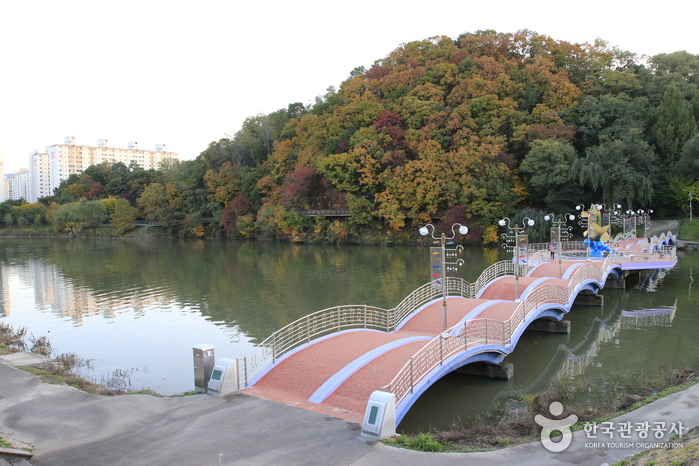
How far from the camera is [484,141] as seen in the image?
44531mm

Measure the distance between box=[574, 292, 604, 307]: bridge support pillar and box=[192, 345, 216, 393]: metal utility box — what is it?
1754 centimetres

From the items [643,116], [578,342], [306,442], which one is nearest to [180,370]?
[306,442]

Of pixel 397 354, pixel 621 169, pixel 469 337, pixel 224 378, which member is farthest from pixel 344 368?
pixel 621 169

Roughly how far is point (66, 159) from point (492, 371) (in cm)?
17737

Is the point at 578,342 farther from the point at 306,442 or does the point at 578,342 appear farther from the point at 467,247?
the point at 467,247

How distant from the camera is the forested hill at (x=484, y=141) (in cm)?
4262

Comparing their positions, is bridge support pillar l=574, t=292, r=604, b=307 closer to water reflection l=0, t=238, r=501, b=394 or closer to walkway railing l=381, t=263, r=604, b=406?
walkway railing l=381, t=263, r=604, b=406

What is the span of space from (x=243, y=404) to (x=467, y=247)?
39247 millimetres

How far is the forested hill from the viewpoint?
1678 inches

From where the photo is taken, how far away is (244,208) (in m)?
65.7

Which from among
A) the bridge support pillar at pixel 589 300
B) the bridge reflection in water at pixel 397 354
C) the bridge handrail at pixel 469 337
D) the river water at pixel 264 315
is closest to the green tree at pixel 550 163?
the river water at pixel 264 315

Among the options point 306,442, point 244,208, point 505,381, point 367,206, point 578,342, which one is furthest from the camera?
point 244,208

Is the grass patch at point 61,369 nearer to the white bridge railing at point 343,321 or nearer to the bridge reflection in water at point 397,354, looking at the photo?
the white bridge railing at point 343,321

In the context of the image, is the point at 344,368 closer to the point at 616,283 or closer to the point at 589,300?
the point at 589,300
